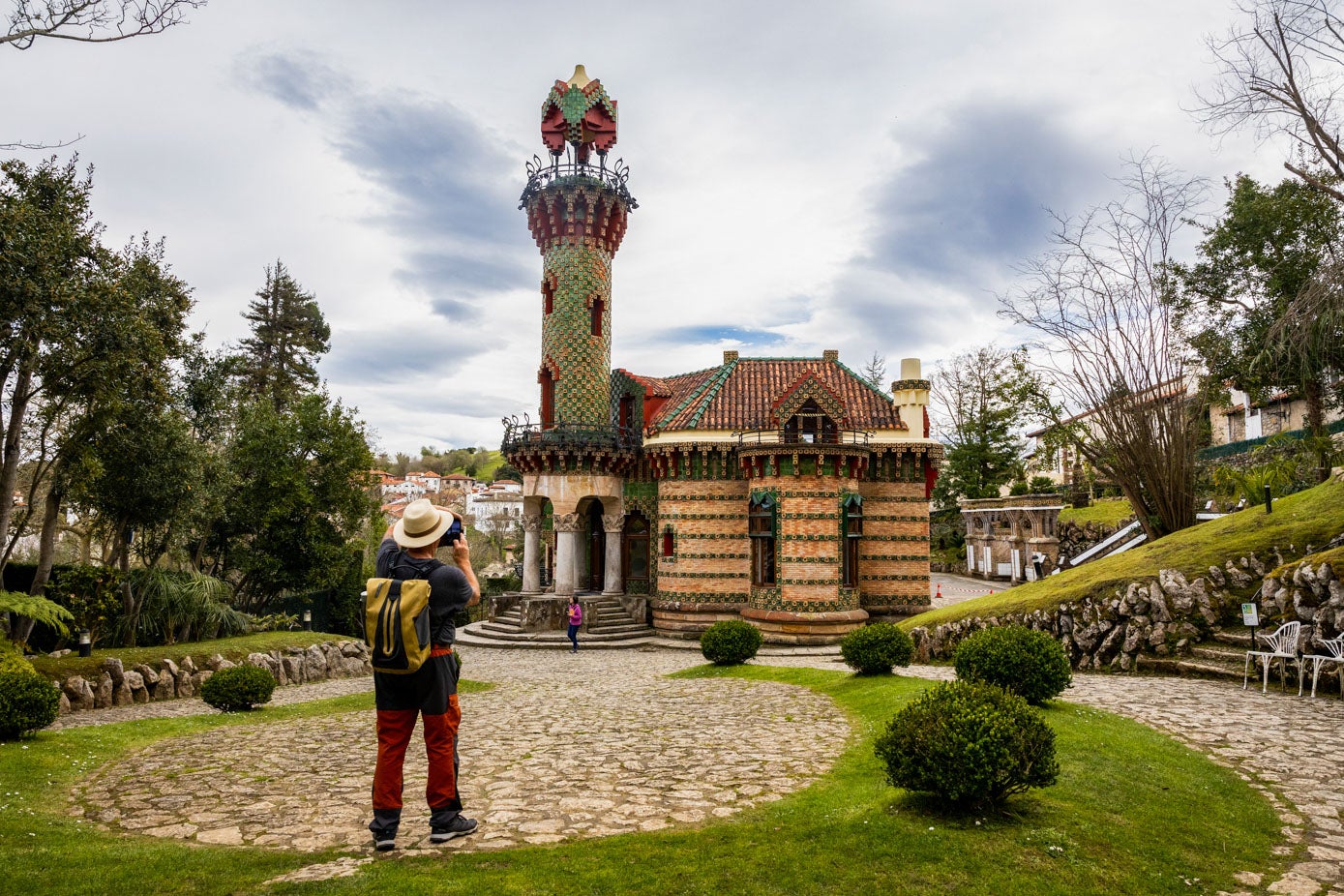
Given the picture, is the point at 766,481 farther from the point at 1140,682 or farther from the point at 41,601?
the point at 41,601

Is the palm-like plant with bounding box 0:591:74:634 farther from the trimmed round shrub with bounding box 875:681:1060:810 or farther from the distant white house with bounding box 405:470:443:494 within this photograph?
the distant white house with bounding box 405:470:443:494

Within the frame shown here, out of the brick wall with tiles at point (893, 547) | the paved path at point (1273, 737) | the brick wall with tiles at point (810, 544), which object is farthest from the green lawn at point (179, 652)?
the brick wall with tiles at point (893, 547)

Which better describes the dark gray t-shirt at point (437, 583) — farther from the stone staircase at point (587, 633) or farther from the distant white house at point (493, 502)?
the distant white house at point (493, 502)

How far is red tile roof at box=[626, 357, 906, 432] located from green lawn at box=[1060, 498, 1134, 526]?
683 inches

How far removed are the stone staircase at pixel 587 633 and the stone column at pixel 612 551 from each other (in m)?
0.77

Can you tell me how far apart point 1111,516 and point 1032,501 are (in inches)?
152

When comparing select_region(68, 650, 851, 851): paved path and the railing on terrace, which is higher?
the railing on terrace

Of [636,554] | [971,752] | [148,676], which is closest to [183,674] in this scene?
[148,676]

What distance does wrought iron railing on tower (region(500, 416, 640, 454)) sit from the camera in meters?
26.5

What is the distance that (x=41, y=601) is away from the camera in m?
13.3

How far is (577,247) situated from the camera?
27.3 metres

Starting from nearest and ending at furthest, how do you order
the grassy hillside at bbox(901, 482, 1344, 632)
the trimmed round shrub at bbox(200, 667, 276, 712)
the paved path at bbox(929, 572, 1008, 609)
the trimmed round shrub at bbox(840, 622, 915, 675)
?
1. the trimmed round shrub at bbox(200, 667, 276, 712)
2. the trimmed round shrub at bbox(840, 622, 915, 675)
3. the grassy hillside at bbox(901, 482, 1344, 632)
4. the paved path at bbox(929, 572, 1008, 609)

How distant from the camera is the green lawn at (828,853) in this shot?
489 cm

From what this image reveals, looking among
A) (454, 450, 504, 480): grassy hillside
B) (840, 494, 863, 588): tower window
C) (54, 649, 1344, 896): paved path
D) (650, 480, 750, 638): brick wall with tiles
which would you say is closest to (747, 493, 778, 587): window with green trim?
(650, 480, 750, 638): brick wall with tiles
